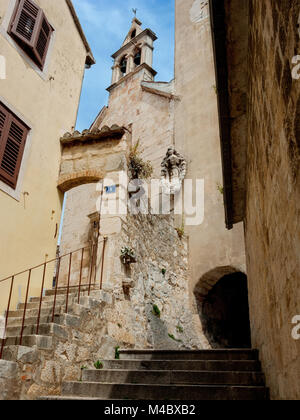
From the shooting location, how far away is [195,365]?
16.1 feet

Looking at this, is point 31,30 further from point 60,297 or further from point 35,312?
point 35,312

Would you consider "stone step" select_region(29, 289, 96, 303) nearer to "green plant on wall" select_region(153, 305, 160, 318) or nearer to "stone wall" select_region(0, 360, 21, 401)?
"stone wall" select_region(0, 360, 21, 401)

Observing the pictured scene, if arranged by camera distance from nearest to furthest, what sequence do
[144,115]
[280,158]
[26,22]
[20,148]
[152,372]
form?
[280,158], [152,372], [20,148], [26,22], [144,115]

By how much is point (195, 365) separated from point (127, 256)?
2486mm

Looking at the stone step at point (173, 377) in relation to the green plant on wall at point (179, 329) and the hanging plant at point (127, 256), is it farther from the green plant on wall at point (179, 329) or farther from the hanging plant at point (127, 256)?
the green plant on wall at point (179, 329)

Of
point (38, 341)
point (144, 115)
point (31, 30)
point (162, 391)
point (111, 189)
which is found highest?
point (144, 115)

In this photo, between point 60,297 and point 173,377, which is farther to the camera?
point 60,297

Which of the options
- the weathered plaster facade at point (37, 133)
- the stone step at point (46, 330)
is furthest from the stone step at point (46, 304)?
the stone step at point (46, 330)

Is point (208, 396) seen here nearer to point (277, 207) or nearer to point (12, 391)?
point (12, 391)

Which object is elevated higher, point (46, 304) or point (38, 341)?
point (46, 304)

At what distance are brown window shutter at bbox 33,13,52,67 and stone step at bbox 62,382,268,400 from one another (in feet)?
21.2

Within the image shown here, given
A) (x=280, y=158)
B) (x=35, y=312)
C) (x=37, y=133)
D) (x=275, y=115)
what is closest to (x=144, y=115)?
(x=37, y=133)

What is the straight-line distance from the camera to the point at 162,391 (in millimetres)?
4168

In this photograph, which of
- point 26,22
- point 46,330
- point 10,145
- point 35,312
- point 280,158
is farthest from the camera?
point 26,22
